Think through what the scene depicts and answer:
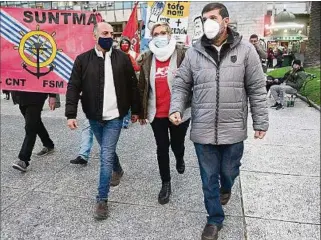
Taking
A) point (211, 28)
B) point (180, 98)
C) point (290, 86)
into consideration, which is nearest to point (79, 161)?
point (180, 98)

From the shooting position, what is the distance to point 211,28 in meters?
2.71

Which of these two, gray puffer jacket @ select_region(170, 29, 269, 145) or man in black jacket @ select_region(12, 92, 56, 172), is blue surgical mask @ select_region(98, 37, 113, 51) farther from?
man in black jacket @ select_region(12, 92, 56, 172)

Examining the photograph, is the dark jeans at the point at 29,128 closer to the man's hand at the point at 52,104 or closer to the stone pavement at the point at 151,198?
the man's hand at the point at 52,104

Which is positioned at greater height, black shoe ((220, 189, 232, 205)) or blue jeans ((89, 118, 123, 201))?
blue jeans ((89, 118, 123, 201))

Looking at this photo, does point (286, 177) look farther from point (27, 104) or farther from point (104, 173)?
point (27, 104)

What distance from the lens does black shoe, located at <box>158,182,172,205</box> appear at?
3631mm

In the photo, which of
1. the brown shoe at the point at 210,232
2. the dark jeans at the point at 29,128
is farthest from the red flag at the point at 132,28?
the brown shoe at the point at 210,232

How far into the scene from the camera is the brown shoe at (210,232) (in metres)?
2.92

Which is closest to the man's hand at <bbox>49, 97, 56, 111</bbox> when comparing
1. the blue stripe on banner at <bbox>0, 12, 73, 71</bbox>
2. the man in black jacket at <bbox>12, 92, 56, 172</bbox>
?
the man in black jacket at <bbox>12, 92, 56, 172</bbox>

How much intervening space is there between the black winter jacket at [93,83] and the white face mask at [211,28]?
1.02 metres

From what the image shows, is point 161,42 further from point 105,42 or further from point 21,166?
point 21,166

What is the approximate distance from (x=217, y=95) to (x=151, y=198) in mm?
1501

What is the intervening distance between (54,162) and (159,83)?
226cm

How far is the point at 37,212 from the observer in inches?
137
